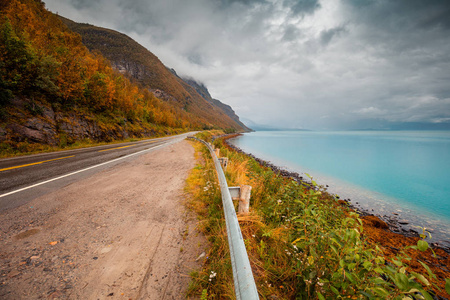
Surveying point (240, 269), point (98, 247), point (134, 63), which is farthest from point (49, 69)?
point (134, 63)

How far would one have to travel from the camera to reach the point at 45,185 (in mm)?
4668

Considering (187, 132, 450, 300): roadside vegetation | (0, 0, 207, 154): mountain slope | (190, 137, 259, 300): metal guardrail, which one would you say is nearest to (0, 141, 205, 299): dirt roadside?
(187, 132, 450, 300): roadside vegetation

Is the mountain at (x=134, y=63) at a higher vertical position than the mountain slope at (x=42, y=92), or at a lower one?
higher

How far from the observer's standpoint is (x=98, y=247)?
8.54 feet

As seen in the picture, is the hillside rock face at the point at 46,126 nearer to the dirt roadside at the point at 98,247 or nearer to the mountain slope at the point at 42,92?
the mountain slope at the point at 42,92

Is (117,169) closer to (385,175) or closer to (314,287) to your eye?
(314,287)

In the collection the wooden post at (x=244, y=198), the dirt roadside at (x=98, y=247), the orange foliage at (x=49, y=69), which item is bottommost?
the dirt roadside at (x=98, y=247)

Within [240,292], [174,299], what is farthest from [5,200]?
[240,292]

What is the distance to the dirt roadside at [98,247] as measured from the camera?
2.01 m

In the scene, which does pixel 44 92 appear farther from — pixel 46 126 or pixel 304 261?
pixel 304 261

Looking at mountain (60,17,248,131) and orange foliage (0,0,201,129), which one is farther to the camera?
mountain (60,17,248,131)

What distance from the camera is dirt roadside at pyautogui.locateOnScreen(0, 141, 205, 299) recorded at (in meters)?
2.01


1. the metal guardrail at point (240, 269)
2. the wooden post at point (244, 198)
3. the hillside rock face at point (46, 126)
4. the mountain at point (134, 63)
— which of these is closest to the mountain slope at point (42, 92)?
the hillside rock face at point (46, 126)

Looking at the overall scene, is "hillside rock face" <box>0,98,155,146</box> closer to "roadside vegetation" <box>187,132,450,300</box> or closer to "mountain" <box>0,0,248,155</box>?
"mountain" <box>0,0,248,155</box>
